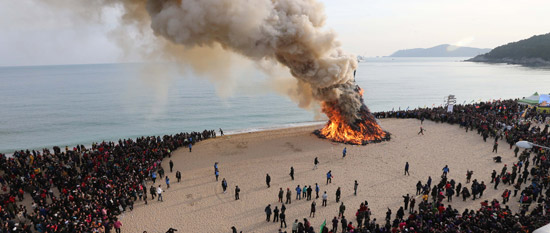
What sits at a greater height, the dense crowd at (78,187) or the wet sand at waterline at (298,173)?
the dense crowd at (78,187)

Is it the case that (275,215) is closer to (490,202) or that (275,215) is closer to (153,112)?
(490,202)

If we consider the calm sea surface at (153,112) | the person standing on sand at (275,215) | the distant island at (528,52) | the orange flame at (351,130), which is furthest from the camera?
the distant island at (528,52)

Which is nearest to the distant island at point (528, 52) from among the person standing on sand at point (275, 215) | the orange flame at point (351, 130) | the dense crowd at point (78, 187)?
the orange flame at point (351, 130)

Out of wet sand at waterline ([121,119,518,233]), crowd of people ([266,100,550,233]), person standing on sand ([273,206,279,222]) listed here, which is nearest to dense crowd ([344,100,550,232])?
crowd of people ([266,100,550,233])

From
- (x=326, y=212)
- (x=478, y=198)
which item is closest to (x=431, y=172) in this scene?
(x=478, y=198)

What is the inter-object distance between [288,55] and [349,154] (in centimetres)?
960

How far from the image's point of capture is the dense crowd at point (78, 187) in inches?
544

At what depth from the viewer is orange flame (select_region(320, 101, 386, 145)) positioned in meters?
27.9

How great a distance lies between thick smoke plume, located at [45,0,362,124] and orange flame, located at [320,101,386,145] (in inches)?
53.7

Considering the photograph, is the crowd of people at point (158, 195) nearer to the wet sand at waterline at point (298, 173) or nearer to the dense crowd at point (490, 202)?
the dense crowd at point (490, 202)

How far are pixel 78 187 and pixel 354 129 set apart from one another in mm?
21508

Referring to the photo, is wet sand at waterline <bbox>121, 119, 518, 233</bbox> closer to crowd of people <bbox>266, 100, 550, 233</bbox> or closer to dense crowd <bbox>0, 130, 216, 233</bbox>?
crowd of people <bbox>266, 100, 550, 233</bbox>

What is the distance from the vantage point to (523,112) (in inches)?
1320

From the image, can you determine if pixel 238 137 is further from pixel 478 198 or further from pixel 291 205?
pixel 478 198
